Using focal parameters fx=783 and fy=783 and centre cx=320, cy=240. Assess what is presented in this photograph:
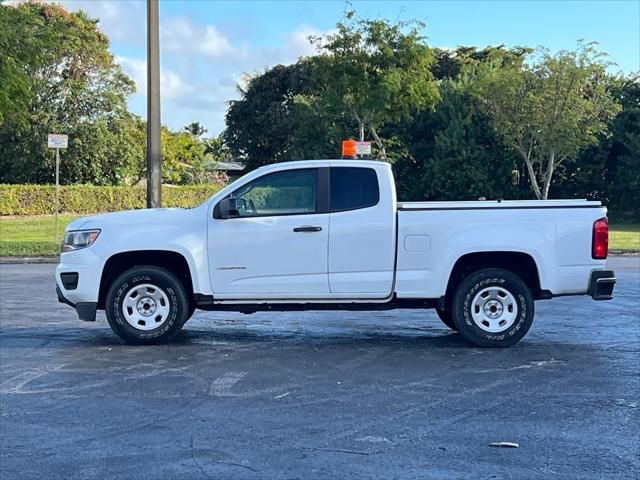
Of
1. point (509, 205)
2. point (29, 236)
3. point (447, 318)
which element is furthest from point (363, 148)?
point (29, 236)

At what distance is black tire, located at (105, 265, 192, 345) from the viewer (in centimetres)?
823

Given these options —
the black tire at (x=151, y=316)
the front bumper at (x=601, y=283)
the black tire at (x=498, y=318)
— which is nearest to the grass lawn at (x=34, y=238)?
the black tire at (x=151, y=316)

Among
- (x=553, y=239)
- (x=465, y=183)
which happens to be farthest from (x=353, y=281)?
(x=465, y=183)

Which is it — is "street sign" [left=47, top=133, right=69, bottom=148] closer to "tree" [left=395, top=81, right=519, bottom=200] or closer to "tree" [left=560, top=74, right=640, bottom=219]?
"tree" [left=395, top=81, right=519, bottom=200]

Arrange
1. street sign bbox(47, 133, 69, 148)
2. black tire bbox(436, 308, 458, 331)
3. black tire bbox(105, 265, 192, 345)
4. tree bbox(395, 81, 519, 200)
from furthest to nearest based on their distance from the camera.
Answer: tree bbox(395, 81, 519, 200)
street sign bbox(47, 133, 69, 148)
black tire bbox(436, 308, 458, 331)
black tire bbox(105, 265, 192, 345)

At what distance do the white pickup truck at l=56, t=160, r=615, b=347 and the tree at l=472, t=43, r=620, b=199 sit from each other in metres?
24.3

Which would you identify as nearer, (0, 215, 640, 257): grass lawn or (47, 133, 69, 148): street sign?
(47, 133, 69, 148): street sign

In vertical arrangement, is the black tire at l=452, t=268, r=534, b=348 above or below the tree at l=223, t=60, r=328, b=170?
below

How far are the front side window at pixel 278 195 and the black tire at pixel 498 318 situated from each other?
1846 millimetres

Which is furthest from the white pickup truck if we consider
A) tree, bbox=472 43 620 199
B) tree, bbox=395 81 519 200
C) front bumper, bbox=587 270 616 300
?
tree, bbox=395 81 519 200

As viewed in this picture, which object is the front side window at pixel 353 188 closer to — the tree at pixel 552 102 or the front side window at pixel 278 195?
the front side window at pixel 278 195

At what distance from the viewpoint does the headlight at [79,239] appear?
825 centimetres

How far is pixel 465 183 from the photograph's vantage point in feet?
132

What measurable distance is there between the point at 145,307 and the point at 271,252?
1.48m
